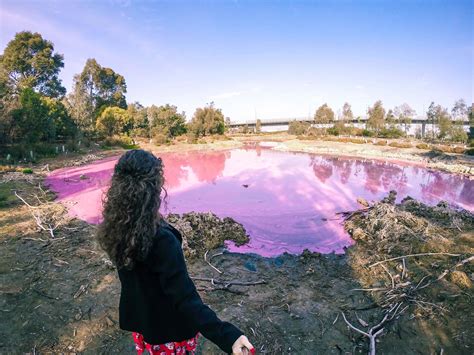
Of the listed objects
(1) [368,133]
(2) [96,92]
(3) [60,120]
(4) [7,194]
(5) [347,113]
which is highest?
(2) [96,92]

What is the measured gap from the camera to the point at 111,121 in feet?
122

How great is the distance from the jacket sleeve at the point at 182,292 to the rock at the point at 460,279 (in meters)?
5.26

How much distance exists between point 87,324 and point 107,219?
136 inches

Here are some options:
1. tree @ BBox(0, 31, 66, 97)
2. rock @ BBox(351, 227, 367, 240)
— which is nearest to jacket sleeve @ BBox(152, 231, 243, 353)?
rock @ BBox(351, 227, 367, 240)

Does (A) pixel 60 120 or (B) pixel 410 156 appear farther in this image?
(B) pixel 410 156

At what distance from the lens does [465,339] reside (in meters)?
3.89

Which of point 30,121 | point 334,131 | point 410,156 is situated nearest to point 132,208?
point 30,121

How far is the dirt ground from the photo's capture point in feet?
13.0

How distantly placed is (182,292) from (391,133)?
50.8m

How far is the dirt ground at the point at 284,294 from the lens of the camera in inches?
156

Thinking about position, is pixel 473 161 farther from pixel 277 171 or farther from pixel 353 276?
pixel 353 276

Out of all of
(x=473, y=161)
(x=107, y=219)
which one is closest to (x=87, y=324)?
(x=107, y=219)

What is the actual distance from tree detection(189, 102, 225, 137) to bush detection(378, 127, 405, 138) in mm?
26380

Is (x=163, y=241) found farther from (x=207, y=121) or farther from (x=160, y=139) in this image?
(x=207, y=121)
